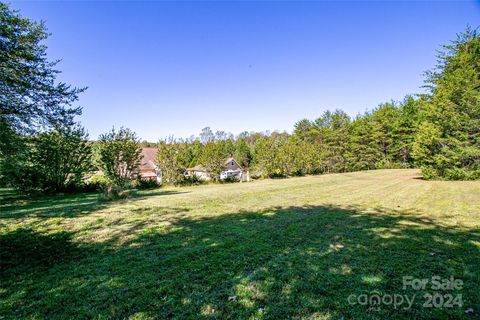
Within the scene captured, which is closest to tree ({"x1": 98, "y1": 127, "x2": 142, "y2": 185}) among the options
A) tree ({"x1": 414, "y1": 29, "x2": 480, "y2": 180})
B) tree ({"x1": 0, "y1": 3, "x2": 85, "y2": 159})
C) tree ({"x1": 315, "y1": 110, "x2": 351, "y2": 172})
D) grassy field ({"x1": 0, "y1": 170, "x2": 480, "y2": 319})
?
tree ({"x1": 0, "y1": 3, "x2": 85, "y2": 159})

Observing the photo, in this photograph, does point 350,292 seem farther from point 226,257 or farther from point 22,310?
point 22,310

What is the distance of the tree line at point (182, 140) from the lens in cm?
799

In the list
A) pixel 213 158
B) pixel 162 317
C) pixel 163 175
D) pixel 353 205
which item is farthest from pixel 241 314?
pixel 213 158

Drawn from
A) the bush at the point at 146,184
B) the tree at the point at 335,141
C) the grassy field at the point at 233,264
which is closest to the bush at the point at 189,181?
the bush at the point at 146,184

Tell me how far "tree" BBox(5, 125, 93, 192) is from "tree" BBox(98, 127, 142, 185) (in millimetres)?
1801

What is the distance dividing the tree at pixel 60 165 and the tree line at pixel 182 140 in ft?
0.19

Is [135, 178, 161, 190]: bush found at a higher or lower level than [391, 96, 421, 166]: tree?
lower

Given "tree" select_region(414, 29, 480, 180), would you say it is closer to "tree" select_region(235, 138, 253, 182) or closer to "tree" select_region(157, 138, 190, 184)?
"tree" select_region(157, 138, 190, 184)

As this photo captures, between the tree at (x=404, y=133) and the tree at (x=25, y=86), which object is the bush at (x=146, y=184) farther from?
the tree at (x=404, y=133)

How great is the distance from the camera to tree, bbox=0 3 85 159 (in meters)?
7.32

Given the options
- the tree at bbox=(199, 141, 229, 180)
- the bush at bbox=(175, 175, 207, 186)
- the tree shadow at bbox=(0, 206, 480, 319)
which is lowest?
the tree shadow at bbox=(0, 206, 480, 319)

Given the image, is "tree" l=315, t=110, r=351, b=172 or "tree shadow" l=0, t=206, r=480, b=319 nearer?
"tree shadow" l=0, t=206, r=480, b=319

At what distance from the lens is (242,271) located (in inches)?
143

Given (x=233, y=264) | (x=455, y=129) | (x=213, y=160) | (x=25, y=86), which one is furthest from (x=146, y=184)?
(x=455, y=129)
